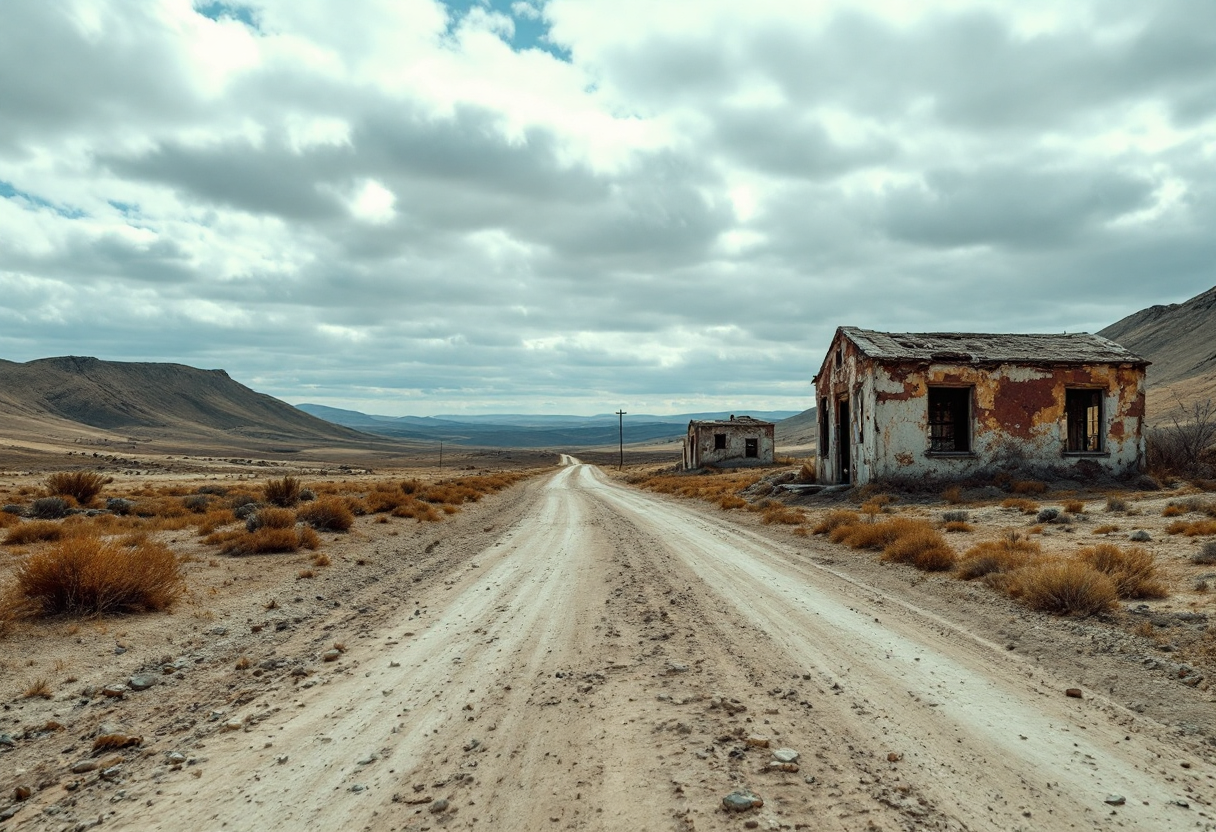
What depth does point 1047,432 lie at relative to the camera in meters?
21.8

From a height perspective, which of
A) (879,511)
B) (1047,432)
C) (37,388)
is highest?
(37,388)

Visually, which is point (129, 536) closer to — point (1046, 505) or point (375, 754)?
point (375, 754)

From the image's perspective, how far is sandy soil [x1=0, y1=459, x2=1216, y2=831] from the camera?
3.39 meters

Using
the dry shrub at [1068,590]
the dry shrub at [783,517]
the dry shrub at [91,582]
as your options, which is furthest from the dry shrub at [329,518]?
the dry shrub at [1068,590]

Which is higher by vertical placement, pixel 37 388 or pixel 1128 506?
pixel 37 388

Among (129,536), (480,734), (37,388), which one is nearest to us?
(480,734)

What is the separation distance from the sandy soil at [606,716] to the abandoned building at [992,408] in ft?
46.6

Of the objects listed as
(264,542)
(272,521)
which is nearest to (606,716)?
(264,542)

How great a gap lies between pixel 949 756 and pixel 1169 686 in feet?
8.94

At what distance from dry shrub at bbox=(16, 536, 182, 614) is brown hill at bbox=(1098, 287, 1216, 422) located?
62.3 m

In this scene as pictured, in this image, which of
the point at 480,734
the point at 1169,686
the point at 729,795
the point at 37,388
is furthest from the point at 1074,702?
the point at 37,388

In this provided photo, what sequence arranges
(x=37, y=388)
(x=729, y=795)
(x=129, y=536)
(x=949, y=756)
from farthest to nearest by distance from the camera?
(x=37, y=388), (x=129, y=536), (x=949, y=756), (x=729, y=795)

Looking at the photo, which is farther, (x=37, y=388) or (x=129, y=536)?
(x=37, y=388)

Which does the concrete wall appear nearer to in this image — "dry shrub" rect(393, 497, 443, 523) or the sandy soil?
"dry shrub" rect(393, 497, 443, 523)
